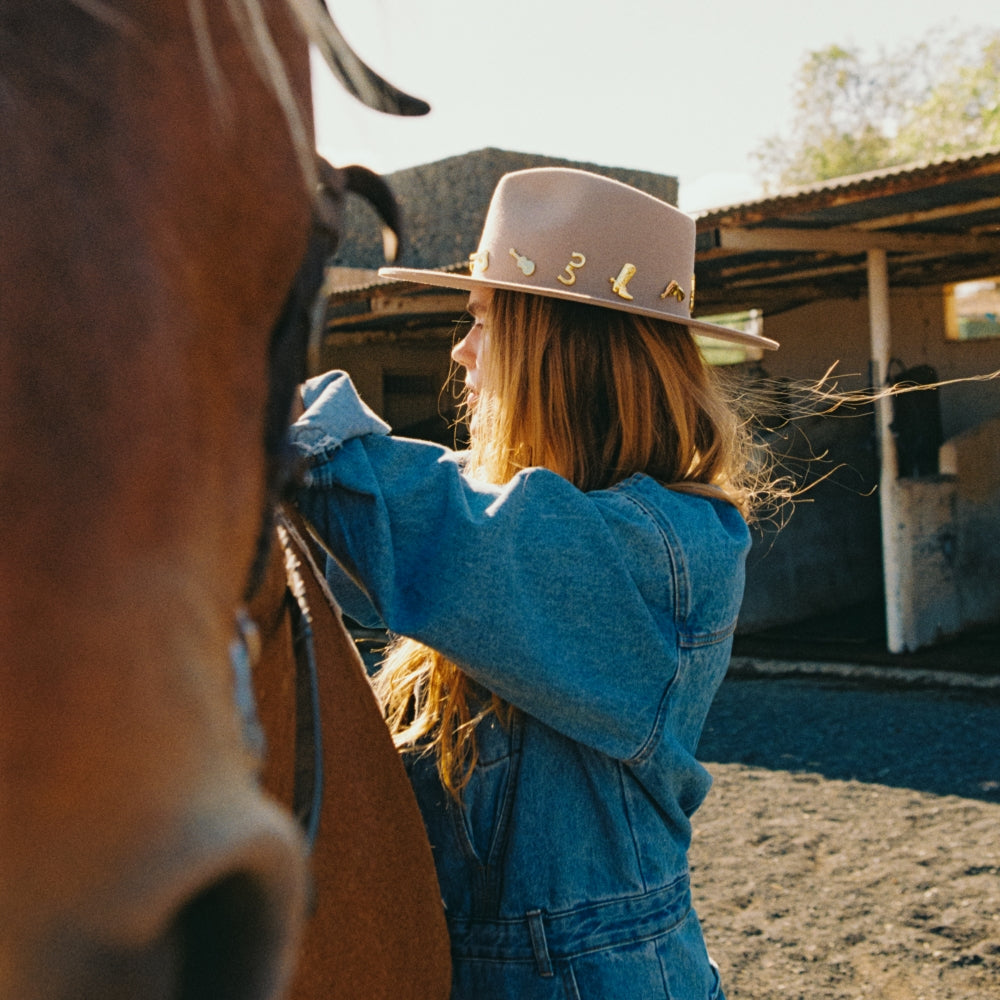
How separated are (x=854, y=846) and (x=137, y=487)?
15.0 feet

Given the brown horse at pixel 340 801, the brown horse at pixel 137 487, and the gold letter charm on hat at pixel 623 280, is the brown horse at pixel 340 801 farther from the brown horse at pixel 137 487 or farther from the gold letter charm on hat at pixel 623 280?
the gold letter charm on hat at pixel 623 280

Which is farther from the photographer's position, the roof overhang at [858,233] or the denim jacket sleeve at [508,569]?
the roof overhang at [858,233]

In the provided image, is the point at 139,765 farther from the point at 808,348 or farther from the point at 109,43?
the point at 808,348

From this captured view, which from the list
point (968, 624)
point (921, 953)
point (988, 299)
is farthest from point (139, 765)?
point (988, 299)

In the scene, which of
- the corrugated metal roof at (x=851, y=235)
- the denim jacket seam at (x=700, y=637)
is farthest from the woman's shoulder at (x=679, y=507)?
the corrugated metal roof at (x=851, y=235)

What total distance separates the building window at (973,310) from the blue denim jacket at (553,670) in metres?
9.36

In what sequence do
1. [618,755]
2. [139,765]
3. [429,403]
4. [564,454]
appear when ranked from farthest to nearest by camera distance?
[429,403] → [564,454] → [618,755] → [139,765]

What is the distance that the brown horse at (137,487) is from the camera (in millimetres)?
512

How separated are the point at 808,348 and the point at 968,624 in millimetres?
3741

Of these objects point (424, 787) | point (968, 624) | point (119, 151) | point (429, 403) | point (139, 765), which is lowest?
point (968, 624)

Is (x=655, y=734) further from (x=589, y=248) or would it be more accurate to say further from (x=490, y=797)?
(x=589, y=248)

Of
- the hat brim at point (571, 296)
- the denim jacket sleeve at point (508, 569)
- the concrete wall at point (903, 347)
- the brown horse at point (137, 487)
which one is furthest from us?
the concrete wall at point (903, 347)

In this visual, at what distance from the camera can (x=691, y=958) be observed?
4.66 feet

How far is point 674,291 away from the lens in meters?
1.67
